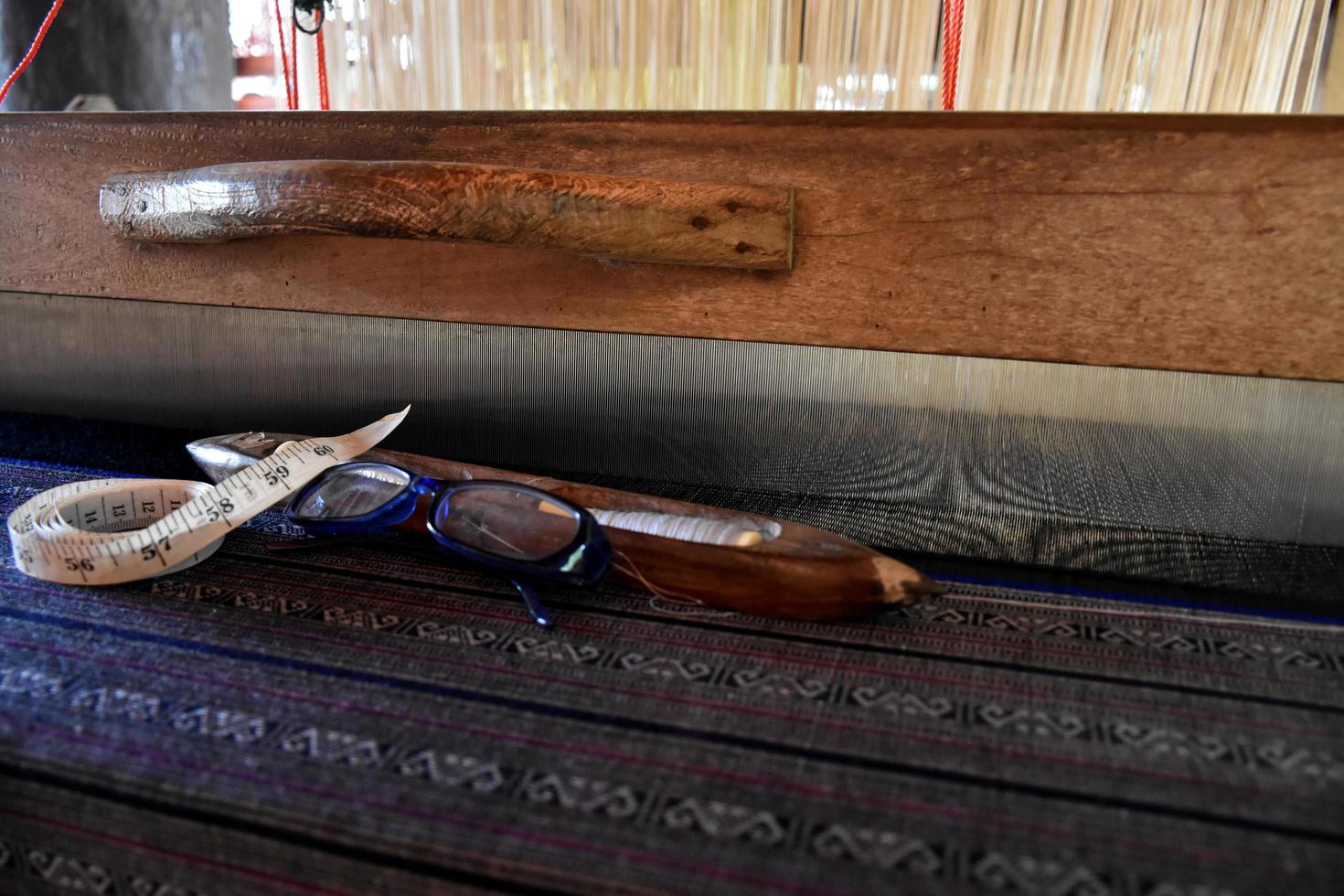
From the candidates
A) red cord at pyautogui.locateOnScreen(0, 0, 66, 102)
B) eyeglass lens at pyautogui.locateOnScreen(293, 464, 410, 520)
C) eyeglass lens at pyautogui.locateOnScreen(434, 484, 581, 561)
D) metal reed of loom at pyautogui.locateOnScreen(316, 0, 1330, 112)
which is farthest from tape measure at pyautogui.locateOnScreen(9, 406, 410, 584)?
metal reed of loom at pyautogui.locateOnScreen(316, 0, 1330, 112)

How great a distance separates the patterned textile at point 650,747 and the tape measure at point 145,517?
21 mm

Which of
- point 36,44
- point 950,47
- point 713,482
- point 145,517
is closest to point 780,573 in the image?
point 713,482

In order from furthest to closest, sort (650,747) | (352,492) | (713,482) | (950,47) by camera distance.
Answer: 1. (950,47)
2. (713,482)
3. (352,492)
4. (650,747)

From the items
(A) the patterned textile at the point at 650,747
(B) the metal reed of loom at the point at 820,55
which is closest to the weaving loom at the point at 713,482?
(A) the patterned textile at the point at 650,747

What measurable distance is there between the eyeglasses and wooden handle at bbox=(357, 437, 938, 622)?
0.03m

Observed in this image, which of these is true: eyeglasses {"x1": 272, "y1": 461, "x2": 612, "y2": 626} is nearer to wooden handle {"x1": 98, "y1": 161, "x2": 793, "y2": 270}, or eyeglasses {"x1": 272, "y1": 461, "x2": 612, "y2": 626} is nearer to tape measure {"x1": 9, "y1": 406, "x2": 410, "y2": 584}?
tape measure {"x1": 9, "y1": 406, "x2": 410, "y2": 584}

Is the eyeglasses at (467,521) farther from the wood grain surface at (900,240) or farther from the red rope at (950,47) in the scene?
the red rope at (950,47)

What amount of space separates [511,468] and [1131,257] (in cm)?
56

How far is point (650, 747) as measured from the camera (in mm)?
469

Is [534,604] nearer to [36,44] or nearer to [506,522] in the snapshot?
[506,522]

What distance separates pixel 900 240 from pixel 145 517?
631 millimetres

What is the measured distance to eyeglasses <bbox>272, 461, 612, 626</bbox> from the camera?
0.62 metres

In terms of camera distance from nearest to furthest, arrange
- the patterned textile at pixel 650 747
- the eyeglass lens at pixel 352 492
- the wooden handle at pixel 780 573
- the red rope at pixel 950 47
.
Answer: the patterned textile at pixel 650 747 → the wooden handle at pixel 780 573 → the eyeglass lens at pixel 352 492 → the red rope at pixel 950 47

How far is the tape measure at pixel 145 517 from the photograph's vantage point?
0.65 meters
